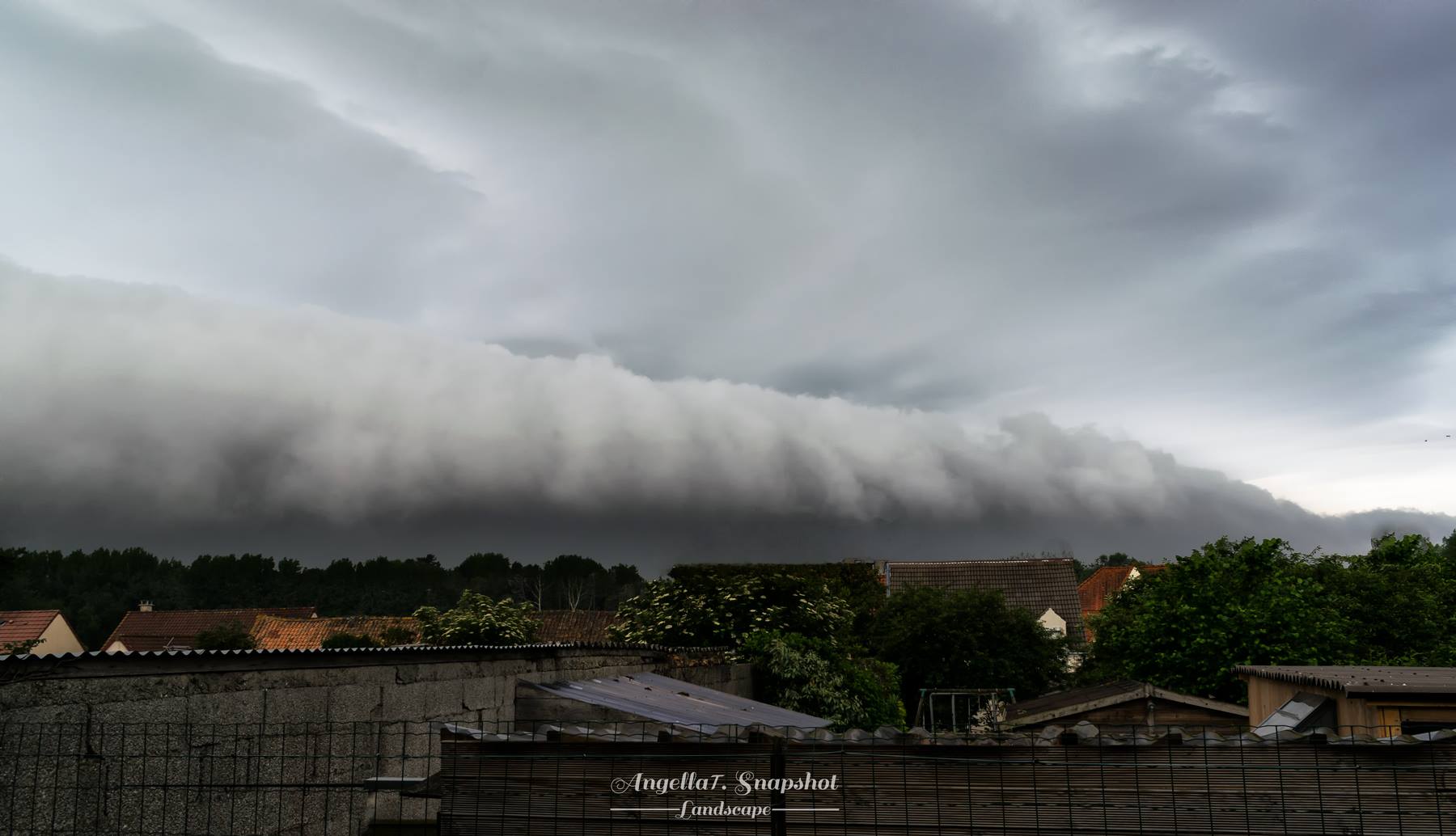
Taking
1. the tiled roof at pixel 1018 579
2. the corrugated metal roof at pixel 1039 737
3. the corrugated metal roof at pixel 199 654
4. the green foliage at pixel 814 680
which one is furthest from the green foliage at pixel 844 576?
the corrugated metal roof at pixel 1039 737

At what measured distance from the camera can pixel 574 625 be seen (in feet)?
153

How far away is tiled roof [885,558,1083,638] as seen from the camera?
44.4 m

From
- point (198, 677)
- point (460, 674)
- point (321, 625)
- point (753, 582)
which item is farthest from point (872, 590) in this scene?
point (198, 677)

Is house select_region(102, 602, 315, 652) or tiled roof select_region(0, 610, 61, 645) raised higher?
tiled roof select_region(0, 610, 61, 645)

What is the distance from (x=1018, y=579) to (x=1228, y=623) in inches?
999

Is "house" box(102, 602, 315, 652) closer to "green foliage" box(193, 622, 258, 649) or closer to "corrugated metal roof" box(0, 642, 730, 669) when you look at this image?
"green foliage" box(193, 622, 258, 649)

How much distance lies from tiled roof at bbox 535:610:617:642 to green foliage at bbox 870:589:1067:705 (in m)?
16.1

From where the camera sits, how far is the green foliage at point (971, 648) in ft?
99.8

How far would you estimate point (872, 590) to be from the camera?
4584 centimetres

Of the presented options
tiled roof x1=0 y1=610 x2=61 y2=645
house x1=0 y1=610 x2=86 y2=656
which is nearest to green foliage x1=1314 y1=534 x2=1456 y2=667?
house x1=0 y1=610 x2=86 y2=656

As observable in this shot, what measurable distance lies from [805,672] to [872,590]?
26.0m

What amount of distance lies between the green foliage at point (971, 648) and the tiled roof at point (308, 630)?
1919 centimetres

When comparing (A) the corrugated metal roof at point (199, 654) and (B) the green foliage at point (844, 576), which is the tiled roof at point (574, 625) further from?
(A) the corrugated metal roof at point (199, 654)

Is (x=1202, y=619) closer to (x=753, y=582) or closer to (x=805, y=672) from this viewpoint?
(x=805, y=672)
